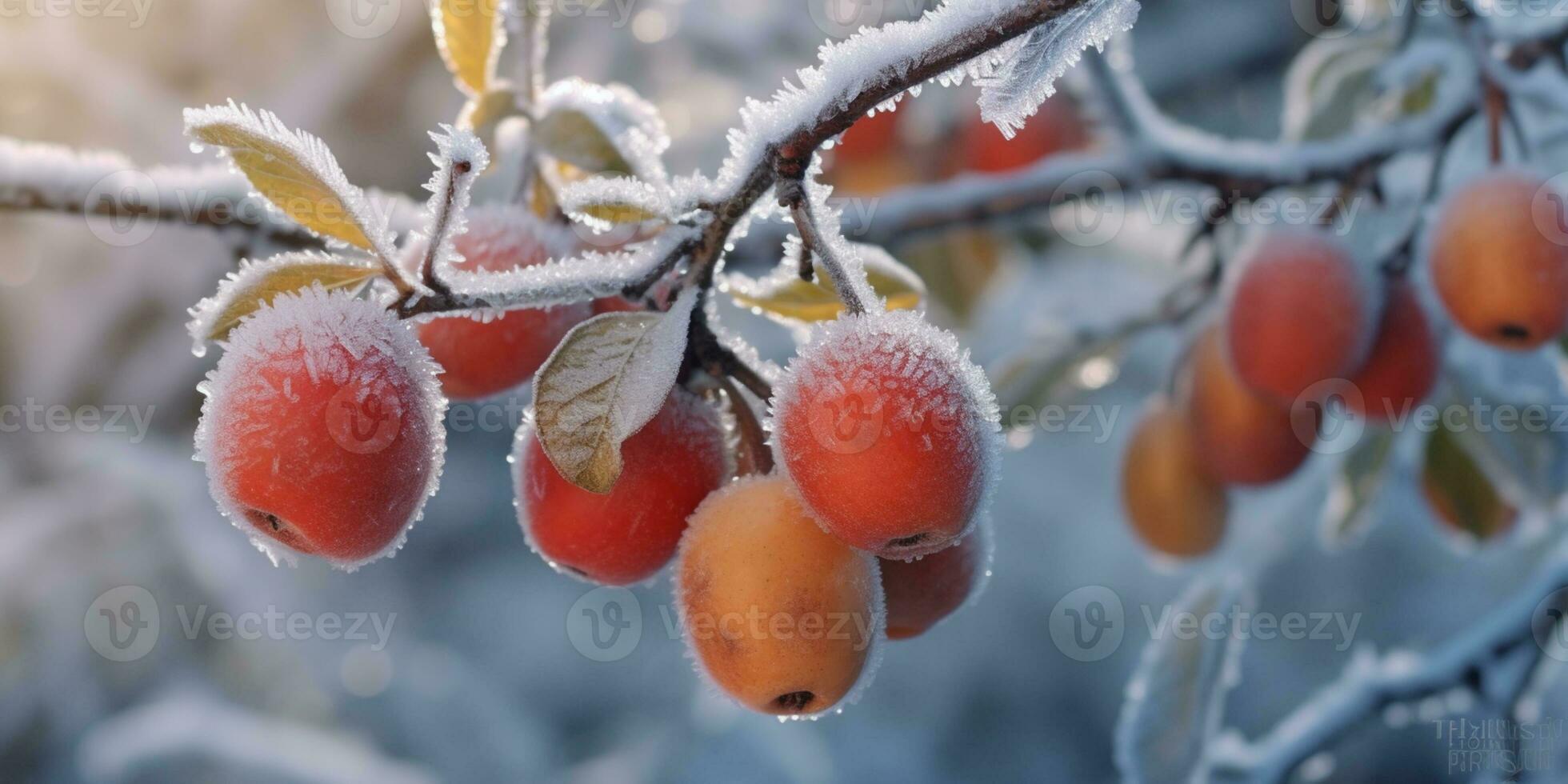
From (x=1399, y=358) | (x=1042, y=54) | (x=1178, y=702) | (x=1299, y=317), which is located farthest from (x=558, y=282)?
(x=1178, y=702)

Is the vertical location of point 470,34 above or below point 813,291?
above

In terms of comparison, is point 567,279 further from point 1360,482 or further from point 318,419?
point 1360,482

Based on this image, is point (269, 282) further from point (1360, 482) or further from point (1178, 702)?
point (1360, 482)

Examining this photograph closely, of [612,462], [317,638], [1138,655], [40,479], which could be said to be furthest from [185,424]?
[1138,655]

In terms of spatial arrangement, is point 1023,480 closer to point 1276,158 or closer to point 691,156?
point 691,156

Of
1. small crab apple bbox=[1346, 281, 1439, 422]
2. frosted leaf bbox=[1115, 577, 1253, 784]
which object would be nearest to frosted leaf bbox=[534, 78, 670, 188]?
small crab apple bbox=[1346, 281, 1439, 422]

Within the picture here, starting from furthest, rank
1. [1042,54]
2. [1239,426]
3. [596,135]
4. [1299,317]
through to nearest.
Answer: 1. [1239,426]
2. [1299,317]
3. [596,135]
4. [1042,54]

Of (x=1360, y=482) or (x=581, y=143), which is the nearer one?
(x=581, y=143)

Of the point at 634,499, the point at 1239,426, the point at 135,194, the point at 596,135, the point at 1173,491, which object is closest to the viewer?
the point at 634,499

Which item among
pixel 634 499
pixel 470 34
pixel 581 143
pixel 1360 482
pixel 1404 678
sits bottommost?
pixel 1404 678

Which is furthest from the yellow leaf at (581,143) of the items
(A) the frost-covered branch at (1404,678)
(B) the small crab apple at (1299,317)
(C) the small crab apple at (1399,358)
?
(A) the frost-covered branch at (1404,678)
